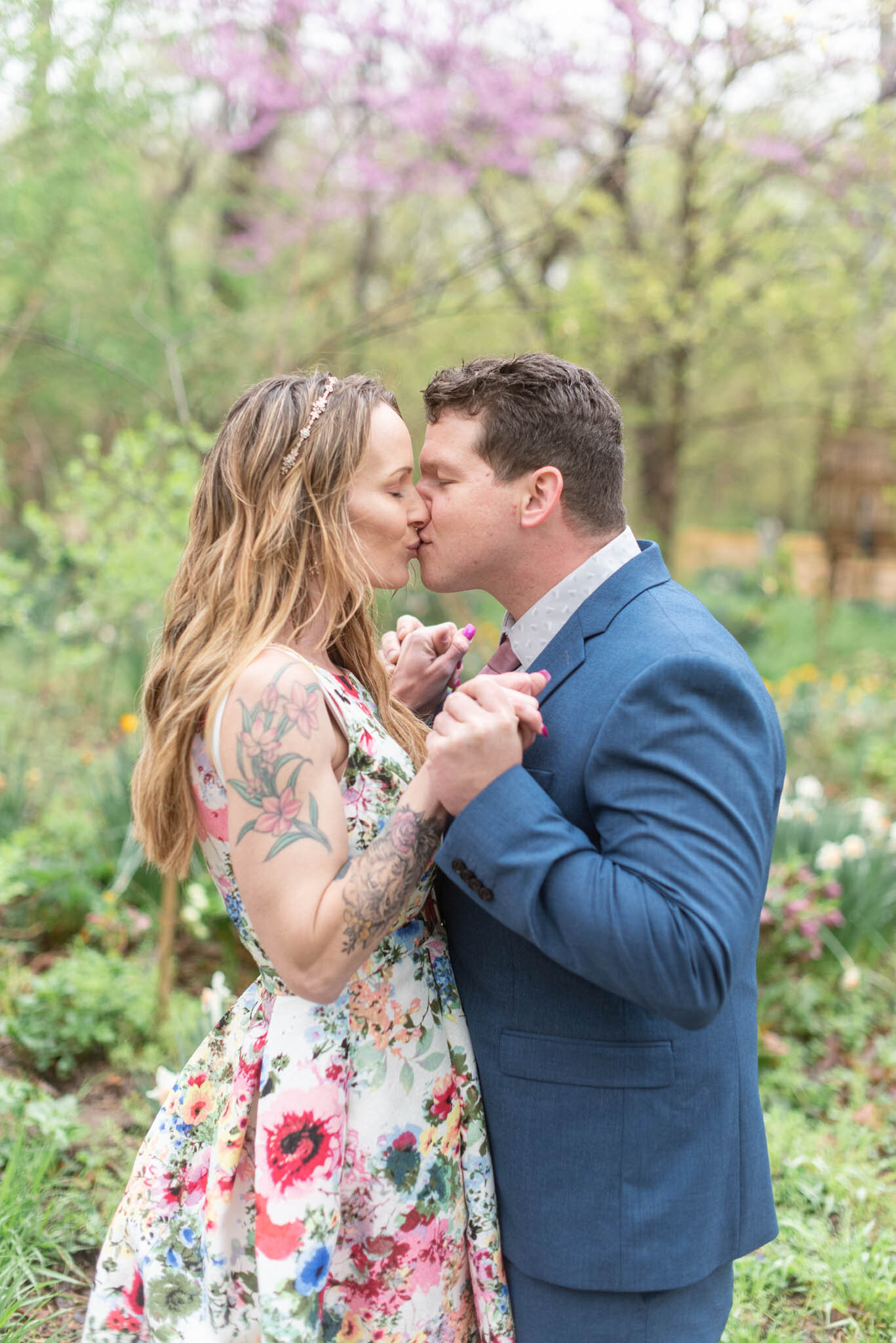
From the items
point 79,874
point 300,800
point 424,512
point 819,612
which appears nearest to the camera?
point 300,800

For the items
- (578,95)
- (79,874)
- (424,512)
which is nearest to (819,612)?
(578,95)

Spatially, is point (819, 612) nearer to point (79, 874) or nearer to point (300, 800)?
point (79, 874)

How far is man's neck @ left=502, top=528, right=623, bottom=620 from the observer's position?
1.94 meters

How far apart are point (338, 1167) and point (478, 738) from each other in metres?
0.74

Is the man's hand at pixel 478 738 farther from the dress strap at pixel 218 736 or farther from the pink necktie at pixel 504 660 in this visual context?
the pink necktie at pixel 504 660

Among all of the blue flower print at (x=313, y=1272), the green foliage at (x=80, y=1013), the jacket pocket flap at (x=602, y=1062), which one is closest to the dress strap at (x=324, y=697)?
the jacket pocket flap at (x=602, y=1062)

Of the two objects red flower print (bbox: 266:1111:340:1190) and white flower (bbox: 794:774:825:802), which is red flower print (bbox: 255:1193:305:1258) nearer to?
red flower print (bbox: 266:1111:340:1190)

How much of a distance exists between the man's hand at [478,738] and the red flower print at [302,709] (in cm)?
19

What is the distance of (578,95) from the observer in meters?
6.98

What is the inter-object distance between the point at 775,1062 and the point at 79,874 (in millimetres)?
2904

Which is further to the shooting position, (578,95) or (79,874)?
(578,95)

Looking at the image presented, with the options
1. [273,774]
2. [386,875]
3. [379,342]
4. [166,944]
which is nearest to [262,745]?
[273,774]

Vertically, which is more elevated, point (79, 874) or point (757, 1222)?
point (757, 1222)

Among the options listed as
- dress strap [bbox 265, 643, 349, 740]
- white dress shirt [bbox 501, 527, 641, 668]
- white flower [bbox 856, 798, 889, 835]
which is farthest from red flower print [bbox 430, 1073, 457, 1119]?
white flower [bbox 856, 798, 889, 835]
